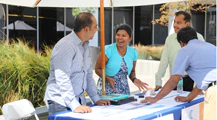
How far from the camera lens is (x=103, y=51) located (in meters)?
4.02

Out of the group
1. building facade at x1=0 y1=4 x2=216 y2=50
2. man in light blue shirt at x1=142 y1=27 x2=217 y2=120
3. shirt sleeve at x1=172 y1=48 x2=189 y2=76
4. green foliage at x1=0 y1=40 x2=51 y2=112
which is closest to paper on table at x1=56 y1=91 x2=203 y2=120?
man in light blue shirt at x1=142 y1=27 x2=217 y2=120

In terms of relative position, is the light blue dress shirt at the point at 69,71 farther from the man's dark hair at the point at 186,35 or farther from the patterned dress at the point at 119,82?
the man's dark hair at the point at 186,35

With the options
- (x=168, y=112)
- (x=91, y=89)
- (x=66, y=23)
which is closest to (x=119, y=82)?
(x=91, y=89)

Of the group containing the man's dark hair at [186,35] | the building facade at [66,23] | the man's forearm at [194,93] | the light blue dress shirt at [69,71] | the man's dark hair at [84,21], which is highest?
the building facade at [66,23]

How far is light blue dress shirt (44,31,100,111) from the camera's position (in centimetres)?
311

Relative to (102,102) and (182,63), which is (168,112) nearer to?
(182,63)

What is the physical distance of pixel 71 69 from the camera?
3.21m

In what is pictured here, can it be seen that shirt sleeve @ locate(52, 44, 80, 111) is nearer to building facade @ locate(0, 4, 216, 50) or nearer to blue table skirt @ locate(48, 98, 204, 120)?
blue table skirt @ locate(48, 98, 204, 120)

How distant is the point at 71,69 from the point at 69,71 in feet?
0.26

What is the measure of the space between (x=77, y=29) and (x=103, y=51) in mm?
752

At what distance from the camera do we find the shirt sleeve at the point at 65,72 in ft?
10.2

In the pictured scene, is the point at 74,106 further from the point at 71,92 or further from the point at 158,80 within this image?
the point at 158,80

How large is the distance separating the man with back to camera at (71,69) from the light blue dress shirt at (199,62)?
35.9 inches

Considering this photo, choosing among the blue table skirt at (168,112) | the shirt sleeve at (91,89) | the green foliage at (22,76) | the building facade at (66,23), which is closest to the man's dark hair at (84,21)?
the shirt sleeve at (91,89)
